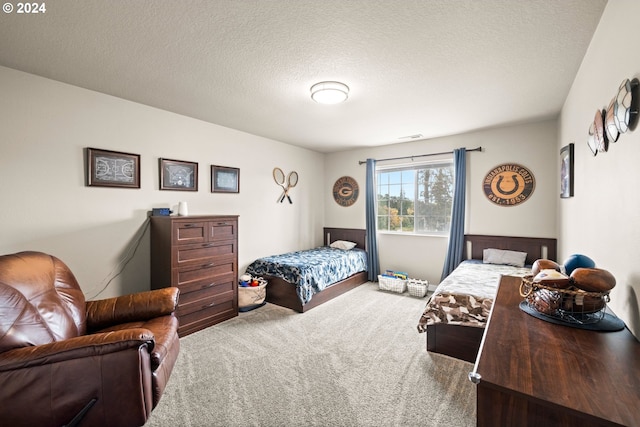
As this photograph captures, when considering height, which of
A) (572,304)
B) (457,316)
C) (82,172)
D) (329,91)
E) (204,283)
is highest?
(329,91)

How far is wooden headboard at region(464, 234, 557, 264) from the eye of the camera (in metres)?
3.61

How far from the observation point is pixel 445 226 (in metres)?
A: 4.41

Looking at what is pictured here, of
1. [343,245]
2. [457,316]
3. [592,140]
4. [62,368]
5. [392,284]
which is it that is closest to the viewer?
[62,368]

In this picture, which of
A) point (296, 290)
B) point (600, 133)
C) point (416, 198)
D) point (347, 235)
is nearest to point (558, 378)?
point (600, 133)

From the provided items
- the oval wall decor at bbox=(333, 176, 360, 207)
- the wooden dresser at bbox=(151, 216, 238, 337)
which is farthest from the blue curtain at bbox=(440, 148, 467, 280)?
the wooden dresser at bbox=(151, 216, 238, 337)

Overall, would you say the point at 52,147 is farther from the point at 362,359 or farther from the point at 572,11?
the point at 572,11

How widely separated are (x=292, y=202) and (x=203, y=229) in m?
2.11

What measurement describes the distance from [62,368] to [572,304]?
234 centimetres

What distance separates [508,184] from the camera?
386cm

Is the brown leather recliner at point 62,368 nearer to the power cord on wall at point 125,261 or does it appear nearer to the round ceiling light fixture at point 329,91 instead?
the power cord on wall at point 125,261

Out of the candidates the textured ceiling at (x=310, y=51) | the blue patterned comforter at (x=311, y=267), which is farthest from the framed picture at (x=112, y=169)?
the blue patterned comforter at (x=311, y=267)

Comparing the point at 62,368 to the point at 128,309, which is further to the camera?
the point at 128,309

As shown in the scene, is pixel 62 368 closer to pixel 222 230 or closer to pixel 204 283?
pixel 204 283

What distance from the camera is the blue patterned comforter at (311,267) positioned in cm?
356
